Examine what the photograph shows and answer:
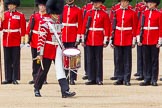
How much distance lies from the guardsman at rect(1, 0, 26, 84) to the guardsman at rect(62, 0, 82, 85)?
778 mm

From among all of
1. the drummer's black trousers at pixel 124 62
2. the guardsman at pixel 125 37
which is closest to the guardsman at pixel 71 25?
the guardsman at pixel 125 37

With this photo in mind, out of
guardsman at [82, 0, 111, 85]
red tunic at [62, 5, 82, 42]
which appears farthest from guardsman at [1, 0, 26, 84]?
guardsman at [82, 0, 111, 85]

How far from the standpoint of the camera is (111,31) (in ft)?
49.2

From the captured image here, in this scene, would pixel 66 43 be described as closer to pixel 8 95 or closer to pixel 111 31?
pixel 111 31

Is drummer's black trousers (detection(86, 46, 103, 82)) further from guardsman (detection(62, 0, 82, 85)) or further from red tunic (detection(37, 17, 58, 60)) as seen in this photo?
red tunic (detection(37, 17, 58, 60))

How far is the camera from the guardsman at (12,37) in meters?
15.2

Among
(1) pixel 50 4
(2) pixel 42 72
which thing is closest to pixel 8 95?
(2) pixel 42 72

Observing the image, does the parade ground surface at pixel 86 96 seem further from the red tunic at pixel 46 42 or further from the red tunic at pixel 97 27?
the red tunic at pixel 97 27

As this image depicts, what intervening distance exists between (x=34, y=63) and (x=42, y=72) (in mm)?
2556

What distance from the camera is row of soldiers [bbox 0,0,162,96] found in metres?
14.8

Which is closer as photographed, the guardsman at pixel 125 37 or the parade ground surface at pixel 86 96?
the parade ground surface at pixel 86 96

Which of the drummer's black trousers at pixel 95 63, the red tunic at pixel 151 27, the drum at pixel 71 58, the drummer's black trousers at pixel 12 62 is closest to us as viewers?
the drum at pixel 71 58

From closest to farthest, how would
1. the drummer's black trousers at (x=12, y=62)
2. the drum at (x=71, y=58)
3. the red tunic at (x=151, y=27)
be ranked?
1. the drum at (x=71, y=58)
2. the red tunic at (x=151, y=27)
3. the drummer's black trousers at (x=12, y=62)

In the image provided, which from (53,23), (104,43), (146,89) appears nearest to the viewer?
(53,23)
